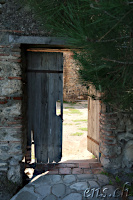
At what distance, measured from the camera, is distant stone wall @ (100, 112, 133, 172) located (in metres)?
3.21

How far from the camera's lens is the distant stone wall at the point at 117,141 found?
10.5 ft

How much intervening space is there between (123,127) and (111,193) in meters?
1.17

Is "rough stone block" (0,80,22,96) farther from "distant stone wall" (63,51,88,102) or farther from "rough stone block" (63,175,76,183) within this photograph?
"distant stone wall" (63,51,88,102)

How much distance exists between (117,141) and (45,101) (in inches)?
63.2

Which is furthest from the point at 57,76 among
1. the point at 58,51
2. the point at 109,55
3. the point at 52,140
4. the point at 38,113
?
the point at 109,55

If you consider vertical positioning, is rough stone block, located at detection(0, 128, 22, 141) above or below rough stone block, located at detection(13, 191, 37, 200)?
above

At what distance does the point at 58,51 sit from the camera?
3.47 metres

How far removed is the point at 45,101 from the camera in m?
3.46

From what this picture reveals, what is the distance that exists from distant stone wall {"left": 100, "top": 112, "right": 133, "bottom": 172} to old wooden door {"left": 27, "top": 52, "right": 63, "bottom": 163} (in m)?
0.96

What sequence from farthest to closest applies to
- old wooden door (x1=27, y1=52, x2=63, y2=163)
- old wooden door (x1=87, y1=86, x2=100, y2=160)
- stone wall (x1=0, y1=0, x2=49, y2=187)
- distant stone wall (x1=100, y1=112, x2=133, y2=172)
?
old wooden door (x1=87, y1=86, x2=100, y2=160) → old wooden door (x1=27, y1=52, x2=63, y2=163) → distant stone wall (x1=100, y1=112, x2=133, y2=172) → stone wall (x1=0, y1=0, x2=49, y2=187)

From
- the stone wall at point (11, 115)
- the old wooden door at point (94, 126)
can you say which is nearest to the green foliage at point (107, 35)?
the stone wall at point (11, 115)

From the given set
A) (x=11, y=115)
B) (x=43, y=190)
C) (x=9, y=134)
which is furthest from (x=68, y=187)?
(x=11, y=115)

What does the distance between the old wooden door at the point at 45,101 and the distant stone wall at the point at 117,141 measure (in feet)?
3.14

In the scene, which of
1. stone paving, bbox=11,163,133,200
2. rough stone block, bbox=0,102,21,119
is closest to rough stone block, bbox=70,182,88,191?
stone paving, bbox=11,163,133,200
